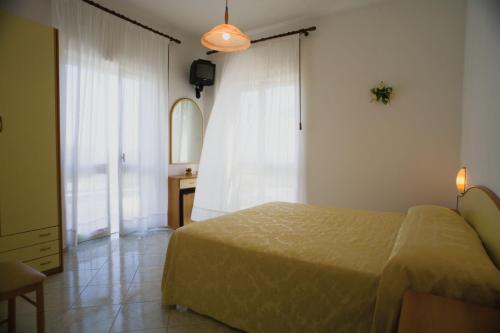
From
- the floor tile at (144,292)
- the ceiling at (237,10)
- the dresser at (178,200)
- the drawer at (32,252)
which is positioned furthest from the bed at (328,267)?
the ceiling at (237,10)

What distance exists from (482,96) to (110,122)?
3.59m

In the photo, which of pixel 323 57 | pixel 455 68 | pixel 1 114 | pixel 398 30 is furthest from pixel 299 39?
pixel 1 114

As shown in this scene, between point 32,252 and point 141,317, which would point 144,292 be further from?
point 32,252

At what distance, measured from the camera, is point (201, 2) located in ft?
11.0

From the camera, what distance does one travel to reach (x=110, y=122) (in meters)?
3.38

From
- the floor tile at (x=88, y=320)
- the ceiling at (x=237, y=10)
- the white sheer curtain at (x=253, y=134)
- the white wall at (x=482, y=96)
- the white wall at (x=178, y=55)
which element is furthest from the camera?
the white sheer curtain at (x=253, y=134)

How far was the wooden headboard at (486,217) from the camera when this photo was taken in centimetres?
122

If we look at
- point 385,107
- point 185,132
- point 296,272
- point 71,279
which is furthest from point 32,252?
point 385,107

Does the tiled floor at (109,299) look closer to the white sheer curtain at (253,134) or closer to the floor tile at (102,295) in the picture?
the floor tile at (102,295)

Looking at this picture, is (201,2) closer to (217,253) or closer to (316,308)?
(217,253)

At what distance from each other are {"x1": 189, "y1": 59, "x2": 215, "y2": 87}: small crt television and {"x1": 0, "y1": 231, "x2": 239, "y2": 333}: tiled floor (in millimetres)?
2630

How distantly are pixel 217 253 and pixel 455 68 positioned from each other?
9.64 ft

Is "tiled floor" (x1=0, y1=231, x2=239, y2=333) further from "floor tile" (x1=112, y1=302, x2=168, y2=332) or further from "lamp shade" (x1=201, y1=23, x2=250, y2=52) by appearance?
"lamp shade" (x1=201, y1=23, x2=250, y2=52)

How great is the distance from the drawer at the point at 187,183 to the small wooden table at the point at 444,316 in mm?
3504
